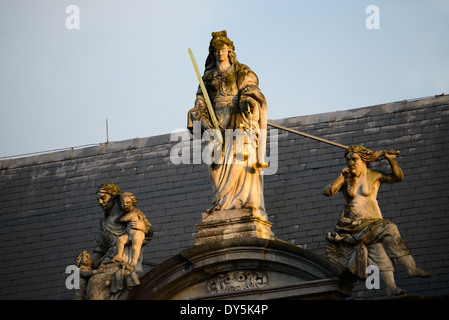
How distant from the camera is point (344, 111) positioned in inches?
1277

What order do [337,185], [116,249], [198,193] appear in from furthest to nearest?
[198,193] → [116,249] → [337,185]

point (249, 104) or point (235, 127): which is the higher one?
point (249, 104)

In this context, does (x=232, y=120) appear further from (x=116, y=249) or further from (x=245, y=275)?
(x=116, y=249)

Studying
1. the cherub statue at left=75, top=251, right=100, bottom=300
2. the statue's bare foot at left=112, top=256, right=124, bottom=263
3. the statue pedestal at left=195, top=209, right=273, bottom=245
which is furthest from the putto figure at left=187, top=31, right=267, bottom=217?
the cherub statue at left=75, top=251, right=100, bottom=300

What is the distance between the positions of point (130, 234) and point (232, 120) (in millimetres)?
2691

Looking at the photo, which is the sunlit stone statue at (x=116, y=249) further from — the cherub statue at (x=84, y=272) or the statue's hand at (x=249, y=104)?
the statue's hand at (x=249, y=104)

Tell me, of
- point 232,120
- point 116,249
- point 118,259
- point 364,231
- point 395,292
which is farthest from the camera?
point 232,120

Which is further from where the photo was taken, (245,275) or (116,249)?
(116,249)

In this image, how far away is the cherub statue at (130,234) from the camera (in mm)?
26047

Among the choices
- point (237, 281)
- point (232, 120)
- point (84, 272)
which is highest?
point (232, 120)

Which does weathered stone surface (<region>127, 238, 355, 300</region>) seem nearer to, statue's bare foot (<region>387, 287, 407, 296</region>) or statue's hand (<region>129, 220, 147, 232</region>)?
statue's bare foot (<region>387, 287, 407, 296</region>)

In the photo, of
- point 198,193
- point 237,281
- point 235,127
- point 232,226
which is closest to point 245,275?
point 237,281

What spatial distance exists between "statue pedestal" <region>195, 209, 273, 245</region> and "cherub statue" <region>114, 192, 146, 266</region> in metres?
1.20

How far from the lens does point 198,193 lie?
32594mm
